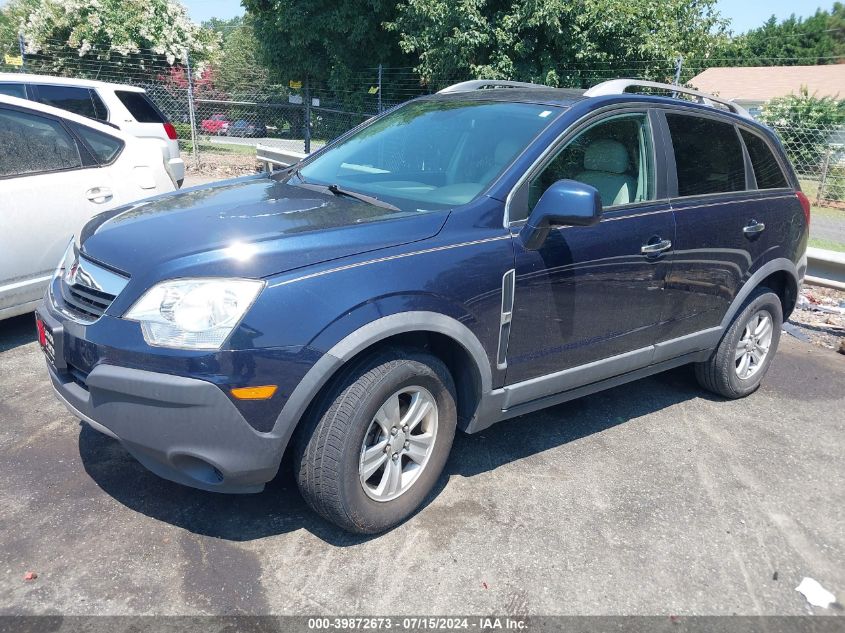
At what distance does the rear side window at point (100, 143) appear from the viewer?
5.24 meters

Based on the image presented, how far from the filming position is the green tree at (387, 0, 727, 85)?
15453 mm

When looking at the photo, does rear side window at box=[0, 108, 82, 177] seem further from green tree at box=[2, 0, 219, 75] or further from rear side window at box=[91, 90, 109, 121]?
green tree at box=[2, 0, 219, 75]

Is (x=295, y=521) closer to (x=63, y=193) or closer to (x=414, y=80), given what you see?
(x=63, y=193)

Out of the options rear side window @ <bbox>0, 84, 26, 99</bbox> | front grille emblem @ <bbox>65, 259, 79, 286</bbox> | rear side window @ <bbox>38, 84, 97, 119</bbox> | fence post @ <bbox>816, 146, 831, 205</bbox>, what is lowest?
fence post @ <bbox>816, 146, 831, 205</bbox>

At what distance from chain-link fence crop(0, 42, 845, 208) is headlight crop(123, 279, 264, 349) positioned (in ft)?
42.6

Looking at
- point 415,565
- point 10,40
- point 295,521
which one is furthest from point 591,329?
point 10,40

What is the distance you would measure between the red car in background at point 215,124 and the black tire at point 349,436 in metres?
18.0

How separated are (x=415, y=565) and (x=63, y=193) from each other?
3.73 metres

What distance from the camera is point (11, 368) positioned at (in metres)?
4.56

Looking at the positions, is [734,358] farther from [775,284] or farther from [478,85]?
[478,85]

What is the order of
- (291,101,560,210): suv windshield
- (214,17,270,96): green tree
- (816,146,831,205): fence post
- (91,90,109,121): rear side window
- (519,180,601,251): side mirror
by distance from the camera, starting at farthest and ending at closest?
(214,17,270,96): green tree
(816,146,831,205): fence post
(91,90,109,121): rear side window
(291,101,560,210): suv windshield
(519,180,601,251): side mirror

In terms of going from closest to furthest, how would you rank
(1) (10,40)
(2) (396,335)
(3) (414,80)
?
1. (2) (396,335)
2. (3) (414,80)
3. (1) (10,40)

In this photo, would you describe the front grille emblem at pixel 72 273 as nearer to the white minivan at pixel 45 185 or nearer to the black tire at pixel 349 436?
the black tire at pixel 349 436

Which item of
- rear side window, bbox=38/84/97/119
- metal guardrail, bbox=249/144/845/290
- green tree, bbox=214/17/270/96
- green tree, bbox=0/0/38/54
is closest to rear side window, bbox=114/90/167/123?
rear side window, bbox=38/84/97/119
